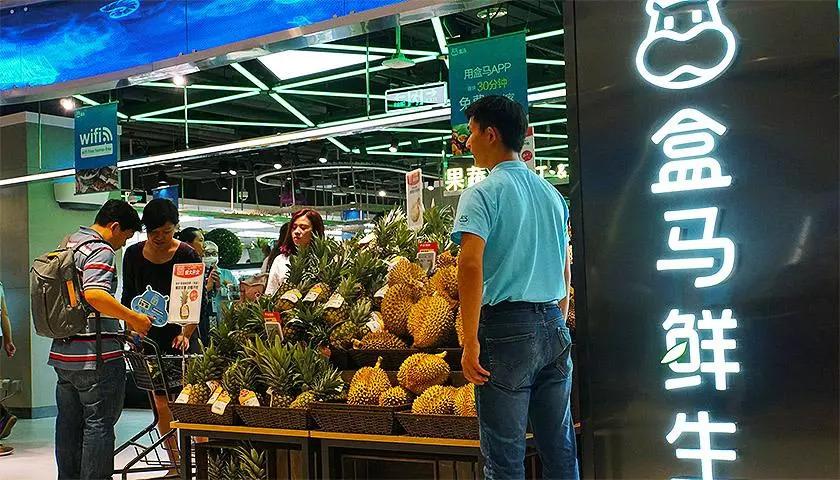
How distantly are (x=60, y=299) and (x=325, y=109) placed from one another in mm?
8006

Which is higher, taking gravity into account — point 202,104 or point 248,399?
point 202,104

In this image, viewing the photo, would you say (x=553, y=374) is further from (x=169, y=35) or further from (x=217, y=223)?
(x=217, y=223)

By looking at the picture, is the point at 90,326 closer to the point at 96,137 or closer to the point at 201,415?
the point at 201,415

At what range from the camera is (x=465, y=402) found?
331 centimetres

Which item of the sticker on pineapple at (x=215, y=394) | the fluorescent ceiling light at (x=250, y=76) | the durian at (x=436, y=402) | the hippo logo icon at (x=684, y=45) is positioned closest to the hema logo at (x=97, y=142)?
the fluorescent ceiling light at (x=250, y=76)

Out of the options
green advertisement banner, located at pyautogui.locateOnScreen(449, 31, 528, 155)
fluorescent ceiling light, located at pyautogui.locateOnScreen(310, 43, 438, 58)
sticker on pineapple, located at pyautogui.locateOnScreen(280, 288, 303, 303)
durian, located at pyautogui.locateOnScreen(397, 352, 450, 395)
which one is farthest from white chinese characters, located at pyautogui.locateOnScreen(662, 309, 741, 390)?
fluorescent ceiling light, located at pyautogui.locateOnScreen(310, 43, 438, 58)

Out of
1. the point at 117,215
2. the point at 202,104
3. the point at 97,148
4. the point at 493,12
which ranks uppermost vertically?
the point at 493,12

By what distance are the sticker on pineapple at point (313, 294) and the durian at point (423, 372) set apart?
72cm

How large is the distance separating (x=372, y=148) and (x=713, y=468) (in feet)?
41.9

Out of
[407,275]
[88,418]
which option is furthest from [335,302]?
[88,418]

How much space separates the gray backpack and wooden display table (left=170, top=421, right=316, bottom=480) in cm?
82

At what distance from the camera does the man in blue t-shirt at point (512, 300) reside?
2686 millimetres

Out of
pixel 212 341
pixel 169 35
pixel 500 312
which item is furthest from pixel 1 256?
pixel 500 312

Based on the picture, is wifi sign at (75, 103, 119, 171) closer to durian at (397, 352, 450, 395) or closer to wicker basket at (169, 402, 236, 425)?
wicker basket at (169, 402, 236, 425)
